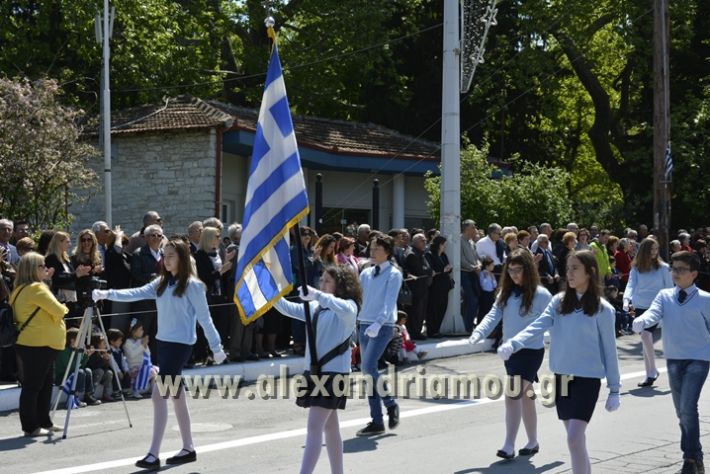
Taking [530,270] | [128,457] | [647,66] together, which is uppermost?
[647,66]

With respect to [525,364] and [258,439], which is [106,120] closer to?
[258,439]

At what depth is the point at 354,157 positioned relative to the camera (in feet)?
94.2

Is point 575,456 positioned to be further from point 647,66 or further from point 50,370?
point 647,66

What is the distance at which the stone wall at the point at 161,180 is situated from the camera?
2552 cm

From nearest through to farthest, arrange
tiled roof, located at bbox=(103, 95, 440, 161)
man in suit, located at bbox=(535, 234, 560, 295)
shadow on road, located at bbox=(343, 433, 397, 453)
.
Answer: shadow on road, located at bbox=(343, 433, 397, 453) → man in suit, located at bbox=(535, 234, 560, 295) → tiled roof, located at bbox=(103, 95, 440, 161)

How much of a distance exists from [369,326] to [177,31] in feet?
85.2

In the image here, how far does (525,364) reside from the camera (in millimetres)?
9086

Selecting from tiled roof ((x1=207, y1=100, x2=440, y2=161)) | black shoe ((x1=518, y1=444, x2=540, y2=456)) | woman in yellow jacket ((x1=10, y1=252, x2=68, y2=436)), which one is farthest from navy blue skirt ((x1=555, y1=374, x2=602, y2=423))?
tiled roof ((x1=207, y1=100, x2=440, y2=161))

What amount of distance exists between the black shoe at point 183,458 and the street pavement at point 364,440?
0.08 m

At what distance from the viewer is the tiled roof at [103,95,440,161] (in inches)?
1022

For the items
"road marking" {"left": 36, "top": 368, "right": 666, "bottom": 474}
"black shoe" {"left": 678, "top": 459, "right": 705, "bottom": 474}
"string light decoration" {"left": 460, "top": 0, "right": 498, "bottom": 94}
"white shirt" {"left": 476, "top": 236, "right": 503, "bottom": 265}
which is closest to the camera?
"black shoe" {"left": 678, "top": 459, "right": 705, "bottom": 474}

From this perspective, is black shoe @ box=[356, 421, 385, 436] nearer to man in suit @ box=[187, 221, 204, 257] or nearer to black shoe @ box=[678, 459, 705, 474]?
black shoe @ box=[678, 459, 705, 474]

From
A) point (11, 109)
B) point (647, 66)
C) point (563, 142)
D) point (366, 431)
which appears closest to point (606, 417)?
point (366, 431)

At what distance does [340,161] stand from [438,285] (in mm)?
11490
